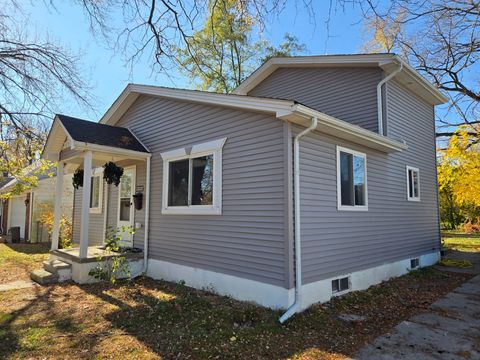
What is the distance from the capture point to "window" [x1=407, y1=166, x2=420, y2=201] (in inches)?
364

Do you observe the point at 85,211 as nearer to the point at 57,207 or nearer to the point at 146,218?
the point at 146,218

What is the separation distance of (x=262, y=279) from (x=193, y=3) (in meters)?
4.39

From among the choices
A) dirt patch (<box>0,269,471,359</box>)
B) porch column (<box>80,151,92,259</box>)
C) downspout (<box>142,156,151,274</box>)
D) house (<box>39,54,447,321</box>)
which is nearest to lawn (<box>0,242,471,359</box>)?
dirt patch (<box>0,269,471,359</box>)

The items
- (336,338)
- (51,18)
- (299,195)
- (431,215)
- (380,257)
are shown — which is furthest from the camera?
(431,215)

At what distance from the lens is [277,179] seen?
5.49 metres

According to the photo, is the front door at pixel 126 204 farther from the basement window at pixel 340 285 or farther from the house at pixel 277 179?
the basement window at pixel 340 285

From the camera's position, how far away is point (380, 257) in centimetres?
755

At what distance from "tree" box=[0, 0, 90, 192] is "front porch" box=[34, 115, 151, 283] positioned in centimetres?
116

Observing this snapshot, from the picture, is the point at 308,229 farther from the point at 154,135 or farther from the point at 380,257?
the point at 154,135

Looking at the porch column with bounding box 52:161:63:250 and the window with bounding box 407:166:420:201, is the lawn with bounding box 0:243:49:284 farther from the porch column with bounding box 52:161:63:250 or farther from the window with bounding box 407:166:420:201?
the window with bounding box 407:166:420:201

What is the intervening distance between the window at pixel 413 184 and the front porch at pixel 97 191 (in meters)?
7.16

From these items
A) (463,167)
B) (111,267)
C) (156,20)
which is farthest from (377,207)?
(463,167)

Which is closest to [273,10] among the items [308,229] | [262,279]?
[308,229]

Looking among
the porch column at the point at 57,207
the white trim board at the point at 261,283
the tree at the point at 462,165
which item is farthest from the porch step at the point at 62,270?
the tree at the point at 462,165
